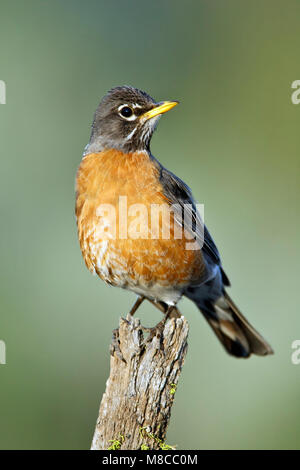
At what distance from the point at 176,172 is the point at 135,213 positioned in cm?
511

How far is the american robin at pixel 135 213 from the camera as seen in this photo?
615 cm

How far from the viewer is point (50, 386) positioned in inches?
339

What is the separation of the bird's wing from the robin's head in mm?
428

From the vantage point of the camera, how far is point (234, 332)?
25.7 feet

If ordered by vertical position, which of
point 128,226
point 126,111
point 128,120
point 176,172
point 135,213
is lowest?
point 128,226

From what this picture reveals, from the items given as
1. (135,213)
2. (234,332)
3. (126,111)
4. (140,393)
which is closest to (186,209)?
(135,213)

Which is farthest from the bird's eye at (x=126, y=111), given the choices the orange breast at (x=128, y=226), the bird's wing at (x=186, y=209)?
the bird's wing at (x=186, y=209)

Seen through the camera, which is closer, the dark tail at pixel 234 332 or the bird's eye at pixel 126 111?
the bird's eye at pixel 126 111

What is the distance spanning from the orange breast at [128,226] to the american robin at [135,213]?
0.03ft

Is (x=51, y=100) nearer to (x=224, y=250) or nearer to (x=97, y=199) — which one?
(x=224, y=250)

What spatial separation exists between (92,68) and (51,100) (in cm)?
119

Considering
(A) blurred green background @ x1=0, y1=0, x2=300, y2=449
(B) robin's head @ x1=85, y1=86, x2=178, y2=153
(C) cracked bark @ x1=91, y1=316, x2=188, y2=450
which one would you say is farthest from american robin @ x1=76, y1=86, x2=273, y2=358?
(A) blurred green background @ x1=0, y1=0, x2=300, y2=449

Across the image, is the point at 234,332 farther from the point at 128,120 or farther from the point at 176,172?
the point at 176,172

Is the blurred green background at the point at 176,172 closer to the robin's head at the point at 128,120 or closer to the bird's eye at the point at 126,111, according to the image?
the robin's head at the point at 128,120
